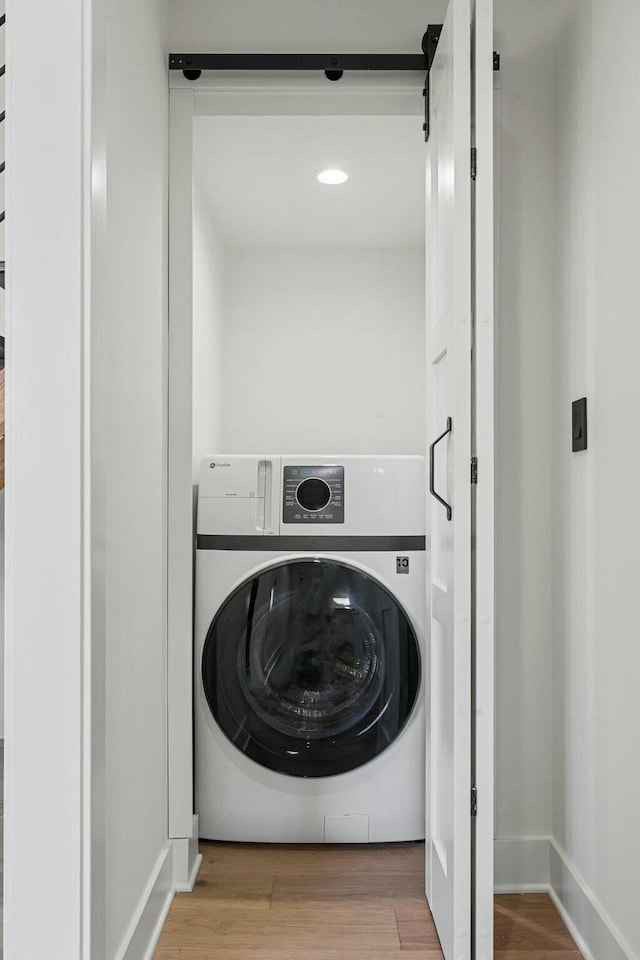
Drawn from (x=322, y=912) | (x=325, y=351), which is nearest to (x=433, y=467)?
(x=322, y=912)

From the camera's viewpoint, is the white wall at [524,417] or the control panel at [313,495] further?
the control panel at [313,495]

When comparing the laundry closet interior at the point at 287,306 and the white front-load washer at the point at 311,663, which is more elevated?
the laundry closet interior at the point at 287,306

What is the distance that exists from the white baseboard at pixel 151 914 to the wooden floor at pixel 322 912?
1.3 inches

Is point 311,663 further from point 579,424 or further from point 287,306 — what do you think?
point 287,306

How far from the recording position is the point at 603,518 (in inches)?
65.8

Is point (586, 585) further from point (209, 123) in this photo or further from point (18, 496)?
point (209, 123)

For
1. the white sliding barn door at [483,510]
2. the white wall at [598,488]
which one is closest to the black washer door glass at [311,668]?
the white wall at [598,488]

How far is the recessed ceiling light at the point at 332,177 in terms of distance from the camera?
2533 millimetres

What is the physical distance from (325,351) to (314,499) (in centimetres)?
112

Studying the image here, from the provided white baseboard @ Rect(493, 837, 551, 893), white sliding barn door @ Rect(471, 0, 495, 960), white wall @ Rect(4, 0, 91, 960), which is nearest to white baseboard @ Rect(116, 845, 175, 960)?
white wall @ Rect(4, 0, 91, 960)

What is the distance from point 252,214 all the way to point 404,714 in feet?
6.03

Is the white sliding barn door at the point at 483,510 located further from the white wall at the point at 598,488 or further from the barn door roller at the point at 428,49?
the barn door roller at the point at 428,49

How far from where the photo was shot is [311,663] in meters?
2.24

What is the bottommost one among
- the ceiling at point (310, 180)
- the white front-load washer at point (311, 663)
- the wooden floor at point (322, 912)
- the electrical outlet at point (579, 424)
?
the wooden floor at point (322, 912)
